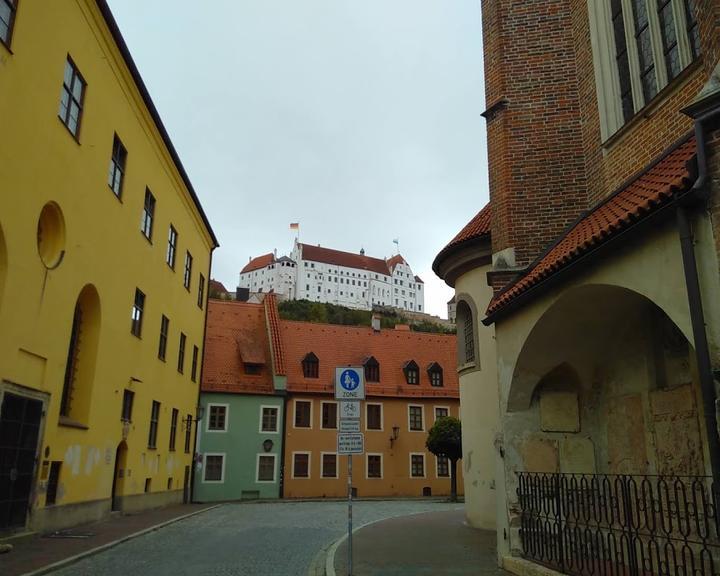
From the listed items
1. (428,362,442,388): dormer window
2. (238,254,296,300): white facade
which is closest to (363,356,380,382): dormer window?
(428,362,442,388): dormer window

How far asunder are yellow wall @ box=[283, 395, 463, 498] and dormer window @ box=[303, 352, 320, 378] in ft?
5.72

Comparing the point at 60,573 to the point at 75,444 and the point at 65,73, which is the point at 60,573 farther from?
the point at 65,73

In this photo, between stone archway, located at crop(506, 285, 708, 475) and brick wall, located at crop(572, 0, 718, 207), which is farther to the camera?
brick wall, located at crop(572, 0, 718, 207)

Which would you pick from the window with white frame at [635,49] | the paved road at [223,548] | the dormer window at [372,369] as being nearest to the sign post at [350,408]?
the paved road at [223,548]

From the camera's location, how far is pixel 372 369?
123 ft

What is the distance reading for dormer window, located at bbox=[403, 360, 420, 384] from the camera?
124ft

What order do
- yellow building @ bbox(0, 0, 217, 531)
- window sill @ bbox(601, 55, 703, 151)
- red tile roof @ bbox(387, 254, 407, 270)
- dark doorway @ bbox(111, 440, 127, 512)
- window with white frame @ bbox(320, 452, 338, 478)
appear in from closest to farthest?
window sill @ bbox(601, 55, 703, 151), yellow building @ bbox(0, 0, 217, 531), dark doorway @ bbox(111, 440, 127, 512), window with white frame @ bbox(320, 452, 338, 478), red tile roof @ bbox(387, 254, 407, 270)

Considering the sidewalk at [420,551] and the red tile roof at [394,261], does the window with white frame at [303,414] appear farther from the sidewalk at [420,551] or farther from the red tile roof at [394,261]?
the red tile roof at [394,261]

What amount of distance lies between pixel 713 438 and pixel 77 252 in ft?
43.3

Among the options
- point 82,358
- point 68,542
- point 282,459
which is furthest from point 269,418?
point 68,542

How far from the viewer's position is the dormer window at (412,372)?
37688mm

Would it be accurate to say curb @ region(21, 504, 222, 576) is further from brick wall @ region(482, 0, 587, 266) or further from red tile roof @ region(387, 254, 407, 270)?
red tile roof @ region(387, 254, 407, 270)

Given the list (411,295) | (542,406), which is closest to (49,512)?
(542,406)

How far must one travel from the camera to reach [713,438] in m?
5.58
